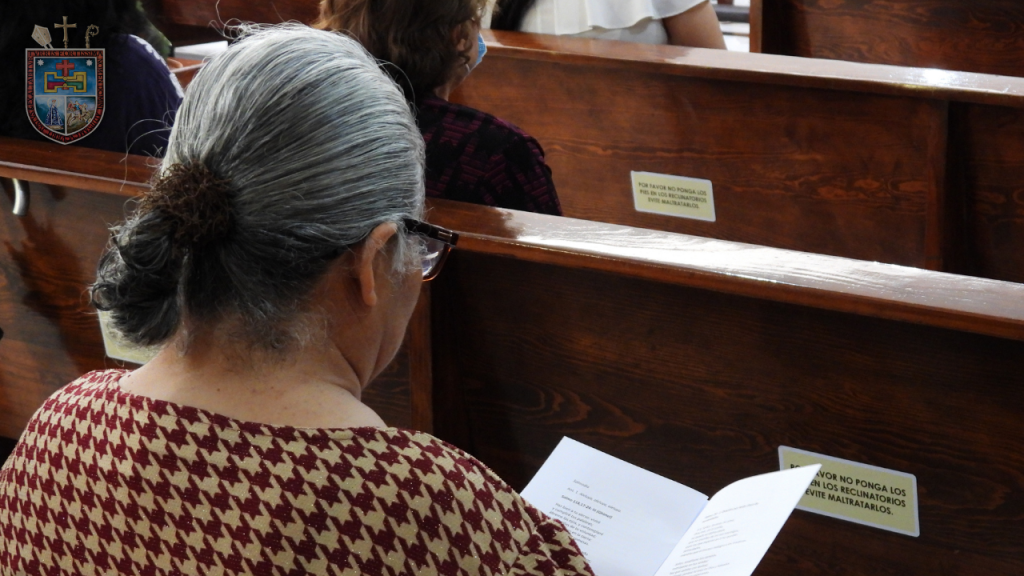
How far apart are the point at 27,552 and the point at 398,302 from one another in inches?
14.4

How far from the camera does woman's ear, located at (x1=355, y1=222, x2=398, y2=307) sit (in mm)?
896

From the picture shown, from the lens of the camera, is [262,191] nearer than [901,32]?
Yes

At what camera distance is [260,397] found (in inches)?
34.4

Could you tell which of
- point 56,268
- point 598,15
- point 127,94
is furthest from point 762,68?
point 56,268

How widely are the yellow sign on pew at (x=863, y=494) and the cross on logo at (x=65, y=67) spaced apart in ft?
4.72

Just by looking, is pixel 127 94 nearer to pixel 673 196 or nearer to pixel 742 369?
pixel 673 196

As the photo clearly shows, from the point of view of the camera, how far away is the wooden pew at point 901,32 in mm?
2855

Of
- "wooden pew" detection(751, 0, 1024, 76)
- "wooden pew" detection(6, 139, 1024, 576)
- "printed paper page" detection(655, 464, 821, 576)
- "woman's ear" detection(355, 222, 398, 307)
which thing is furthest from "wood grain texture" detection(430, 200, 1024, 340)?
"wooden pew" detection(751, 0, 1024, 76)

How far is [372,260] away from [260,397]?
0.14 meters

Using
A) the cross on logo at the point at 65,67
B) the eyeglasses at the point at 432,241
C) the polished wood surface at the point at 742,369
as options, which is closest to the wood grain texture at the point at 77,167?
the cross on logo at the point at 65,67

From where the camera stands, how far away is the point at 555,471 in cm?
124

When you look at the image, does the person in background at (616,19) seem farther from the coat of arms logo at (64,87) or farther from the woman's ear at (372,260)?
the woman's ear at (372,260)

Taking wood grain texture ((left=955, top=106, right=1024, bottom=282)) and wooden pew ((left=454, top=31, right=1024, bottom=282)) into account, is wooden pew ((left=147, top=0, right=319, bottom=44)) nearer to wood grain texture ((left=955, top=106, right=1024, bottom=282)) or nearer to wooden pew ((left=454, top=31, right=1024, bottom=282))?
wooden pew ((left=454, top=31, right=1024, bottom=282))

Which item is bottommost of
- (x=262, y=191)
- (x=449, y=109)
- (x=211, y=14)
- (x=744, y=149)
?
(x=744, y=149)
